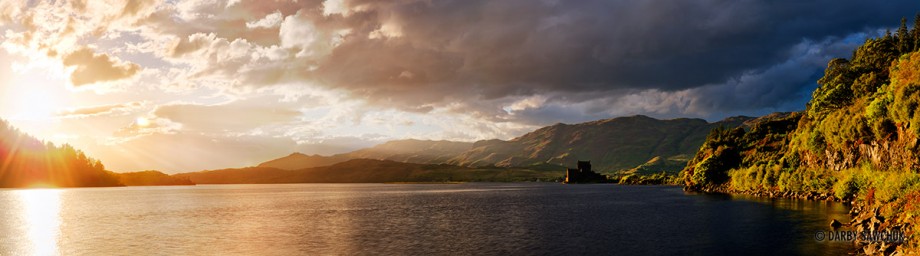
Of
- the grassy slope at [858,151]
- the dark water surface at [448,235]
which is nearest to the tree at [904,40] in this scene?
the grassy slope at [858,151]

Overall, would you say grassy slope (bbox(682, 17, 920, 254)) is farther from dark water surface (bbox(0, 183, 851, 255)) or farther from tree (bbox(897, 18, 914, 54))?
dark water surface (bbox(0, 183, 851, 255))

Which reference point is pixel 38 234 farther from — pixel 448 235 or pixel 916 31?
pixel 916 31

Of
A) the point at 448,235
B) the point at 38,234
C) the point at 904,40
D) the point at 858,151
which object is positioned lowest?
the point at 38,234

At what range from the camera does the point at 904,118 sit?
274ft

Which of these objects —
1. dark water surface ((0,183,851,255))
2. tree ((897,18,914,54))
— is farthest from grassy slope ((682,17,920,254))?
dark water surface ((0,183,851,255))

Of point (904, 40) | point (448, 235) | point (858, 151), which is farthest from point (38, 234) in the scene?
point (904, 40)

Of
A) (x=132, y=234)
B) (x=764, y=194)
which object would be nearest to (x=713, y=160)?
(x=764, y=194)

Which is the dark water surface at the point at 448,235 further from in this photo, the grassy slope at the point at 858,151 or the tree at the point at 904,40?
the tree at the point at 904,40

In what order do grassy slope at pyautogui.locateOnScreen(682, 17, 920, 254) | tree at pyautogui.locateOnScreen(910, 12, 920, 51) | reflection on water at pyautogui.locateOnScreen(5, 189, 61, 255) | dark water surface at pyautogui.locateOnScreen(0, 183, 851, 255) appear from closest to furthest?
dark water surface at pyautogui.locateOnScreen(0, 183, 851, 255)
reflection on water at pyautogui.locateOnScreen(5, 189, 61, 255)
grassy slope at pyautogui.locateOnScreen(682, 17, 920, 254)
tree at pyautogui.locateOnScreen(910, 12, 920, 51)

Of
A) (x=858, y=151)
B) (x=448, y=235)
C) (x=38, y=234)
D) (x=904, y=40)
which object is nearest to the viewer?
(x=448, y=235)

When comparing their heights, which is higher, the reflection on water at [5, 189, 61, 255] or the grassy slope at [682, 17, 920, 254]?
the grassy slope at [682, 17, 920, 254]

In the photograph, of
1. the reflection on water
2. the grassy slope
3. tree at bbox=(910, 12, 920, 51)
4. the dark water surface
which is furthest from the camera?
tree at bbox=(910, 12, 920, 51)

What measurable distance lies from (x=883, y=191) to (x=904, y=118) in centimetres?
2055

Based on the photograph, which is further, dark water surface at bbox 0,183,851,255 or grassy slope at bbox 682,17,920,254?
grassy slope at bbox 682,17,920,254
